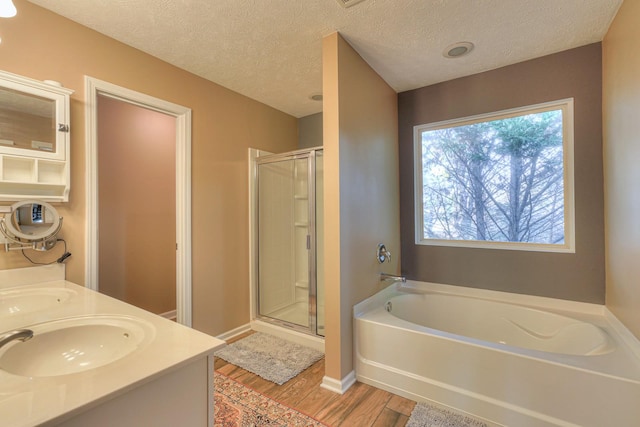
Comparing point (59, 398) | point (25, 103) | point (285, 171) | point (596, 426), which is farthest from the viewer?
point (285, 171)

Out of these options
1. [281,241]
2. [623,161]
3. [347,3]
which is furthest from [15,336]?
[623,161]

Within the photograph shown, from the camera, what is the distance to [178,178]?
2.43m

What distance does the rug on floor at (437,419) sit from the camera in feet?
5.27

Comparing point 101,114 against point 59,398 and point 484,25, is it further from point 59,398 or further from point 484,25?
point 484,25

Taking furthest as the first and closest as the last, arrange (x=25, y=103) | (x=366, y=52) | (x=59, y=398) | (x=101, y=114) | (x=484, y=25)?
(x=101, y=114) → (x=366, y=52) → (x=484, y=25) → (x=25, y=103) → (x=59, y=398)

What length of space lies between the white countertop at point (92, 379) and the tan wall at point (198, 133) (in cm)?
118

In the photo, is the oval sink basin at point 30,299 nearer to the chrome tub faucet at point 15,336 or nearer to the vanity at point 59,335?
the vanity at point 59,335

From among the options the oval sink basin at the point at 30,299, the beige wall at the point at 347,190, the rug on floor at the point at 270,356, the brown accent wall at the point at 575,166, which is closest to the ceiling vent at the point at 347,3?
the beige wall at the point at 347,190

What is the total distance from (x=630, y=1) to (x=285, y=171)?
2.62m

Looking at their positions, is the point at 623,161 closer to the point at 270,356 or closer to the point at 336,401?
the point at 336,401

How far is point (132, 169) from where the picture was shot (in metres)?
3.02

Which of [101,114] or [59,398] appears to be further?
[101,114]

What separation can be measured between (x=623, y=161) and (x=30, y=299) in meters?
3.38

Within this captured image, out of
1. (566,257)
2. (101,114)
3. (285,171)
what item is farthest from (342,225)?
(101,114)
